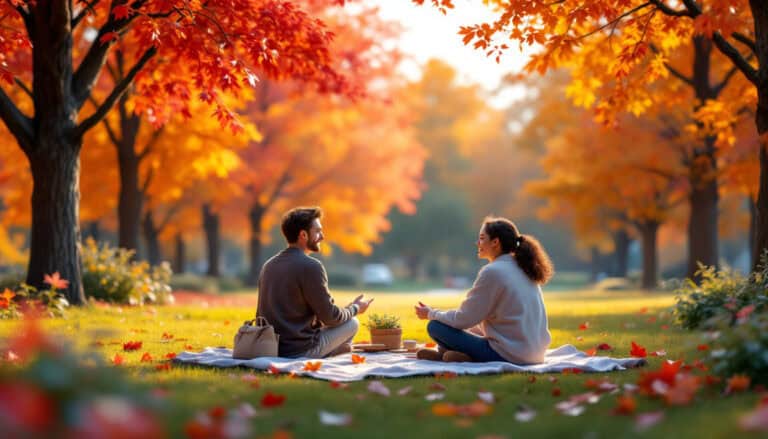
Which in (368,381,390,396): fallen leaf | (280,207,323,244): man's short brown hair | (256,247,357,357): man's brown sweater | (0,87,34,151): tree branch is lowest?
(368,381,390,396): fallen leaf

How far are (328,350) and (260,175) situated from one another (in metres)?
19.3

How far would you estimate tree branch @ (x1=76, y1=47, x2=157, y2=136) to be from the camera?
37.6ft

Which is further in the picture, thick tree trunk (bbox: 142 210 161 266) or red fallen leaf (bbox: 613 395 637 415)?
thick tree trunk (bbox: 142 210 161 266)

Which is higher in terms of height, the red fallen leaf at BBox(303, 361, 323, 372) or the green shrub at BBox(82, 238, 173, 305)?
the green shrub at BBox(82, 238, 173, 305)

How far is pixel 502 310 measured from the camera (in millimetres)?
7262

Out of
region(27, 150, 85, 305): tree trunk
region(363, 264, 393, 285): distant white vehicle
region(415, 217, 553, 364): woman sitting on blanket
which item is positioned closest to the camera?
region(415, 217, 553, 364): woman sitting on blanket

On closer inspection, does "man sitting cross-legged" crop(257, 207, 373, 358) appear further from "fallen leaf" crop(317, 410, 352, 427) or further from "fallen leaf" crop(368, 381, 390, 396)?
"fallen leaf" crop(317, 410, 352, 427)

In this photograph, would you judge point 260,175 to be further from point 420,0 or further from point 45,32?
point 420,0

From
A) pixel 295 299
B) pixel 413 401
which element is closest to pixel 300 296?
pixel 295 299

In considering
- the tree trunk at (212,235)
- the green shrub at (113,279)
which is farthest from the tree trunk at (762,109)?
the tree trunk at (212,235)

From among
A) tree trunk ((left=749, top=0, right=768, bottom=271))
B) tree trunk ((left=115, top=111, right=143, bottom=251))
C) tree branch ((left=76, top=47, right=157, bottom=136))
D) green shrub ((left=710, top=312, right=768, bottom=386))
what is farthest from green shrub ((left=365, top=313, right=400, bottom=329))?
tree trunk ((left=115, top=111, right=143, bottom=251))

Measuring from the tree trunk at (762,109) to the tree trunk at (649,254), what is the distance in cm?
1904

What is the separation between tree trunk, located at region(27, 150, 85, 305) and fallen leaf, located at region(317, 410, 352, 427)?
7911 mm

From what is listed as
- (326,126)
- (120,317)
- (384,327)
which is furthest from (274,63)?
(326,126)
